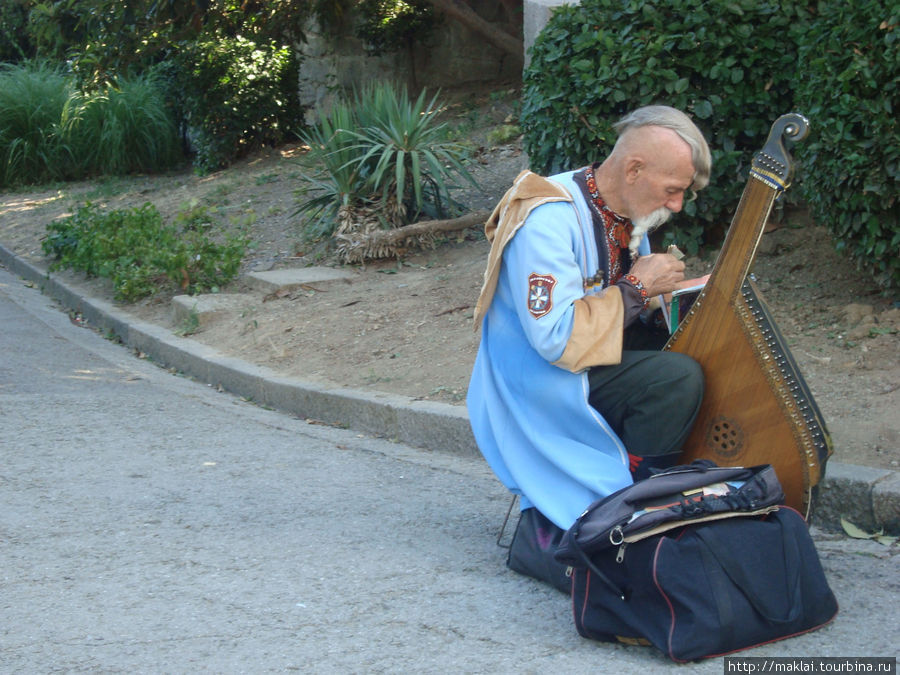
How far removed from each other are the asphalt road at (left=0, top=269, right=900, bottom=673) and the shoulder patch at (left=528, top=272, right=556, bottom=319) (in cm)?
A: 87

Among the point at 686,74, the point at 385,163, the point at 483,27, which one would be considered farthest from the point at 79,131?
the point at 686,74

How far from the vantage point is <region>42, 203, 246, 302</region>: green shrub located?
786 centimetres

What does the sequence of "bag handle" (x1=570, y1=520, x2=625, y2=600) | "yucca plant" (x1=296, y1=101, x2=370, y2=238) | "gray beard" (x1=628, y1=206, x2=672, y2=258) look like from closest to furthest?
"bag handle" (x1=570, y1=520, x2=625, y2=600) → "gray beard" (x1=628, y1=206, x2=672, y2=258) → "yucca plant" (x1=296, y1=101, x2=370, y2=238)

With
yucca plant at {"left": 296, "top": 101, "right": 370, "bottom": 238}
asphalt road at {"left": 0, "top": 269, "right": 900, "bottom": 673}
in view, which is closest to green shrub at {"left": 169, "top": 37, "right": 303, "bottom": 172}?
yucca plant at {"left": 296, "top": 101, "right": 370, "bottom": 238}

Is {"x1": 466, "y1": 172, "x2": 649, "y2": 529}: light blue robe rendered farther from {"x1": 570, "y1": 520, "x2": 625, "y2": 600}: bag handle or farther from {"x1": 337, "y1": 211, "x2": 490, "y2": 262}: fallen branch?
{"x1": 337, "y1": 211, "x2": 490, "y2": 262}: fallen branch

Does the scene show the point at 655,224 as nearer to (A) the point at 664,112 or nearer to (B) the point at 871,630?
(A) the point at 664,112

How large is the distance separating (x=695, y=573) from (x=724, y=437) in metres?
0.60

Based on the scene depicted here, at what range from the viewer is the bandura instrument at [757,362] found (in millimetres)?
2785

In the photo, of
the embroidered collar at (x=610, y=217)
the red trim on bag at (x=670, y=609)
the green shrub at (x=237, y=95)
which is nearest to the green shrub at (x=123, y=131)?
the green shrub at (x=237, y=95)

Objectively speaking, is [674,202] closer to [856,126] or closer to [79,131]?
[856,126]

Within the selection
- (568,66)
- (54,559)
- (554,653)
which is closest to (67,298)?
(568,66)

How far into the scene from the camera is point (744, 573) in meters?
2.49

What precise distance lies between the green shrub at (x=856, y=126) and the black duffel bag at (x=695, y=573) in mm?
2271

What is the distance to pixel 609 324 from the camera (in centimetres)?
293
